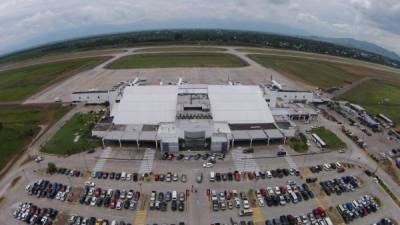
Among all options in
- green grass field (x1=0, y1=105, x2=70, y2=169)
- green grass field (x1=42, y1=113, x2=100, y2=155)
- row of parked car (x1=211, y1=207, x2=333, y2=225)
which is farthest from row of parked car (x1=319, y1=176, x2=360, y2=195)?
green grass field (x1=0, y1=105, x2=70, y2=169)

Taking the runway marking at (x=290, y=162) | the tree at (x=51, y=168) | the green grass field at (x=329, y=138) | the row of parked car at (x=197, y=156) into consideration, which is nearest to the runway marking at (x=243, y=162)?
the row of parked car at (x=197, y=156)

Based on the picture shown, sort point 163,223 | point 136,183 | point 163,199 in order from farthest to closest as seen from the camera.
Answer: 1. point 136,183
2. point 163,199
3. point 163,223

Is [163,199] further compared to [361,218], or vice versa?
[163,199]

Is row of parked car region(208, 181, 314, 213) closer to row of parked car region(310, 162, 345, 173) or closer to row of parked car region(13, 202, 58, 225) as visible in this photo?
row of parked car region(310, 162, 345, 173)

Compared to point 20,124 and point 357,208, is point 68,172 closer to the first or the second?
point 20,124

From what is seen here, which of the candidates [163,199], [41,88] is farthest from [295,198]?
[41,88]

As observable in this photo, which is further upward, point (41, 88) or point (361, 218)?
point (41, 88)

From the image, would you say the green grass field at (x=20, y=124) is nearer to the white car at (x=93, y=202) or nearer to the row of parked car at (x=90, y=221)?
the white car at (x=93, y=202)

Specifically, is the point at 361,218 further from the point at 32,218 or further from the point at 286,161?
the point at 32,218
